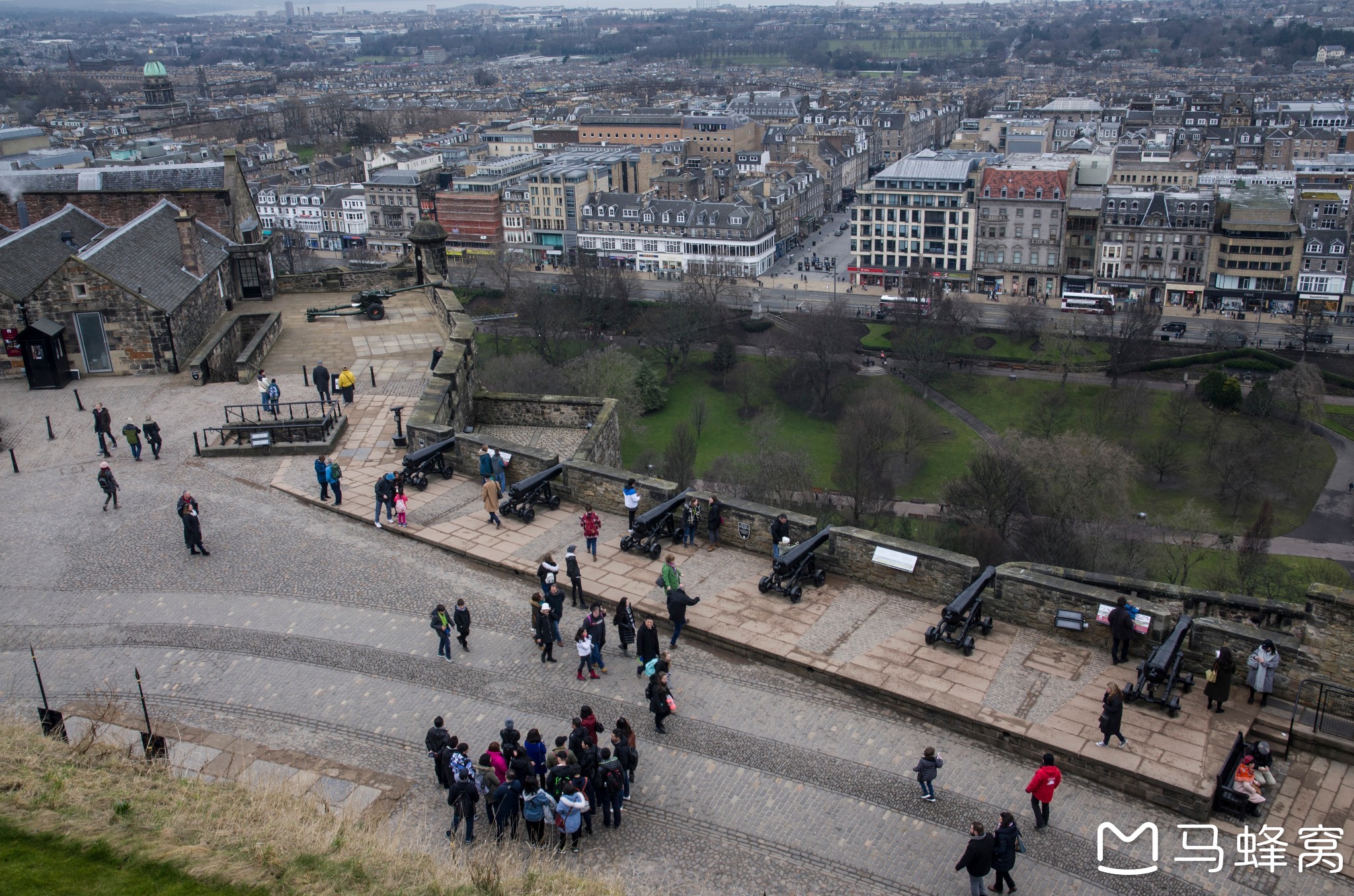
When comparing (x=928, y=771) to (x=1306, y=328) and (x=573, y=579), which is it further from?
(x=1306, y=328)

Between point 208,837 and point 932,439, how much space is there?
6864cm

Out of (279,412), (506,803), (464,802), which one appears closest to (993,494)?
(279,412)

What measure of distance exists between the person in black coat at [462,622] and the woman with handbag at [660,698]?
2940 millimetres

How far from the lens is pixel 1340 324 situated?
98.7 m

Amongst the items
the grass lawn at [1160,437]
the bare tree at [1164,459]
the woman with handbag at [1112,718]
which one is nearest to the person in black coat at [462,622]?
the woman with handbag at [1112,718]

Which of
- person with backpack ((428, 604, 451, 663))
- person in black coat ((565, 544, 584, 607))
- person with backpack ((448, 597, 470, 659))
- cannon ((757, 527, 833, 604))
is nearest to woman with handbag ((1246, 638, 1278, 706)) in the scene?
cannon ((757, 527, 833, 604))

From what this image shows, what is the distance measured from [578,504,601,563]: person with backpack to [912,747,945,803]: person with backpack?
6.77 meters

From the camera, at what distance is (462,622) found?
14.8 meters

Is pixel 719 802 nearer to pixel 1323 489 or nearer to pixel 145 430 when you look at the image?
pixel 145 430

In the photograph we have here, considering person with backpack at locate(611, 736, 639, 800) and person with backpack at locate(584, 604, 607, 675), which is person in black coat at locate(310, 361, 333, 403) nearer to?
person with backpack at locate(584, 604, 607, 675)

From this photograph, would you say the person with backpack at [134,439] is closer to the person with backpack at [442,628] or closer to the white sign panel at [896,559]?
the person with backpack at [442,628]

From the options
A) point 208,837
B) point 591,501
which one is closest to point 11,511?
point 591,501

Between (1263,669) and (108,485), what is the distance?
17645 mm

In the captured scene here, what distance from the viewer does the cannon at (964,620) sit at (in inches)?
568
